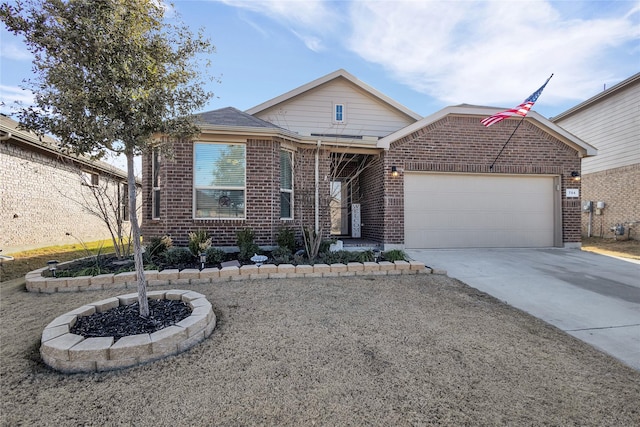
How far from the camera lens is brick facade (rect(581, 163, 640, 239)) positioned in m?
10.6

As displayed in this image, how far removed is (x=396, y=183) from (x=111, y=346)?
6.96 meters

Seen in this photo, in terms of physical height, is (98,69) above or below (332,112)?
below

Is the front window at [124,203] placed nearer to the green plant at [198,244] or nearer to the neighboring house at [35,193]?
the neighboring house at [35,193]

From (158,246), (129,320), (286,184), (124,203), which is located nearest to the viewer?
(129,320)

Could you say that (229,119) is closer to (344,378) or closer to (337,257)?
(337,257)

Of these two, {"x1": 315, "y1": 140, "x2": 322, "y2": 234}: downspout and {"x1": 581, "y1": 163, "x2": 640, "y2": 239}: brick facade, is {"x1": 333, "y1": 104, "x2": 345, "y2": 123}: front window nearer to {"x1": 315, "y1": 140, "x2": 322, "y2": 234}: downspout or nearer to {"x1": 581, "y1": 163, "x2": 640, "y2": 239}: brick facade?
{"x1": 315, "y1": 140, "x2": 322, "y2": 234}: downspout

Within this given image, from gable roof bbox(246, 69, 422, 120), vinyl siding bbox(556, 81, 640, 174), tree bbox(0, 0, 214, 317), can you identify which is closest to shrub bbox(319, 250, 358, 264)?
tree bbox(0, 0, 214, 317)

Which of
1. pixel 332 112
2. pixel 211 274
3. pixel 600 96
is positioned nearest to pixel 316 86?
pixel 332 112

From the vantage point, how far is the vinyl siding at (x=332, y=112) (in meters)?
10.1

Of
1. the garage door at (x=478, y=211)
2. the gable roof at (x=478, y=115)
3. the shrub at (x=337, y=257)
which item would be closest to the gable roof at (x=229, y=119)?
the gable roof at (x=478, y=115)

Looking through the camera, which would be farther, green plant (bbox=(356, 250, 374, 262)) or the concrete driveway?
green plant (bbox=(356, 250, 374, 262))

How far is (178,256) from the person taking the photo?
5738 mm

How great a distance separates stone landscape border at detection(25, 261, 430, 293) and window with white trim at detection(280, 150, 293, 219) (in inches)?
95.1

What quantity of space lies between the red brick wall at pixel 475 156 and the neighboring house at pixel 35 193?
6802 mm
